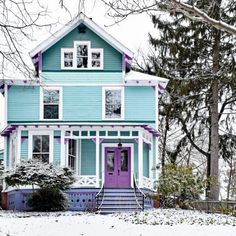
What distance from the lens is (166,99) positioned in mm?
31766

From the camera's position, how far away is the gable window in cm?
2547

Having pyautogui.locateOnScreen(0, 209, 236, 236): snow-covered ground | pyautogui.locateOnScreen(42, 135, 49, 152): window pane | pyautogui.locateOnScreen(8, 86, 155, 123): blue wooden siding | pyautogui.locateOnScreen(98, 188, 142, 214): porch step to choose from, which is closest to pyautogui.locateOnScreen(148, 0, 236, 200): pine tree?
pyautogui.locateOnScreen(8, 86, 155, 123): blue wooden siding

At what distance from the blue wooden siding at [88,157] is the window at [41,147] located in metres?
1.76

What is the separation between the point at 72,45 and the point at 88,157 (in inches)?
198

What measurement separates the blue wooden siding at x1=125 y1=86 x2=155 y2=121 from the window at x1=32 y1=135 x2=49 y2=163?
377 centimetres

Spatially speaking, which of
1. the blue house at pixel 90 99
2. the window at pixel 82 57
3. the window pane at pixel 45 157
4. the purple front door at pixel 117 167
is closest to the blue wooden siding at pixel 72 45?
the blue house at pixel 90 99

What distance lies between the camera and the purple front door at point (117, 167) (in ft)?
83.1

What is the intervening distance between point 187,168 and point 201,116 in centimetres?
845

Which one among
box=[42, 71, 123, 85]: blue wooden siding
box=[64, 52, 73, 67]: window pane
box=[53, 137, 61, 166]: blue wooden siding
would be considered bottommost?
box=[53, 137, 61, 166]: blue wooden siding

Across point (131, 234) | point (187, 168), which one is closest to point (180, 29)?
point (187, 168)

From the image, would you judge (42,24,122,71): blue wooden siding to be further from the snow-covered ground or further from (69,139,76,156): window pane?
the snow-covered ground

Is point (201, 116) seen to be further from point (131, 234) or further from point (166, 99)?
point (131, 234)

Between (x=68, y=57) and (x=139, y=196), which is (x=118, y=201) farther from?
(x=68, y=57)

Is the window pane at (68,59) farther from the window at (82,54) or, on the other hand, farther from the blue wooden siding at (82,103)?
the blue wooden siding at (82,103)
